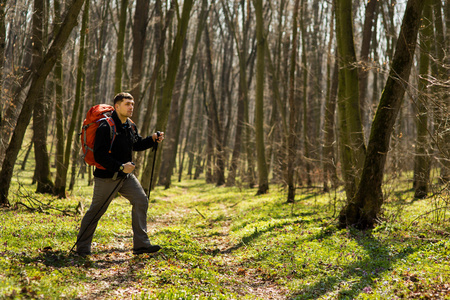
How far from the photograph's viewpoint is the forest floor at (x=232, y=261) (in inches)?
188

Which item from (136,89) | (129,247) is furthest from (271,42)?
(129,247)

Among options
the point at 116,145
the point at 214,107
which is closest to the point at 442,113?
the point at 116,145

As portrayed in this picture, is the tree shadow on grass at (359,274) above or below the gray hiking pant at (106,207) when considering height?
below

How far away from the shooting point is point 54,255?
18.3 feet

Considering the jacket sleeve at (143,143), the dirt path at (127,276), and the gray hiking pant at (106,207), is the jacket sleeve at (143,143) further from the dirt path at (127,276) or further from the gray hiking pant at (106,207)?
the dirt path at (127,276)

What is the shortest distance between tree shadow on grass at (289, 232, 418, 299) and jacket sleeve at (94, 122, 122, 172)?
129 inches

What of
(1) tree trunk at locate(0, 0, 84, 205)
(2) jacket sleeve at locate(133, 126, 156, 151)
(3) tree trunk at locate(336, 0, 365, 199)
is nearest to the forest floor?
(1) tree trunk at locate(0, 0, 84, 205)

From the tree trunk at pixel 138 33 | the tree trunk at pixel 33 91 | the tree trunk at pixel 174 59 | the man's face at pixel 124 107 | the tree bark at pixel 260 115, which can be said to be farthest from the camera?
the tree bark at pixel 260 115

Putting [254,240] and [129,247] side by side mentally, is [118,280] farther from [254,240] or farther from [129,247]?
[254,240]

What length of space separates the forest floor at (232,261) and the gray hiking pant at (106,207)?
0.95 ft

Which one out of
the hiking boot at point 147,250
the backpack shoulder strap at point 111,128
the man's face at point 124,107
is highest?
the man's face at point 124,107

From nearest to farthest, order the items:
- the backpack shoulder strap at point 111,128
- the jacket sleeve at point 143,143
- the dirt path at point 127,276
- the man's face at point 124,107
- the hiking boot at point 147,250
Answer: the dirt path at point 127,276 → the backpack shoulder strap at point 111,128 → the man's face at point 124,107 → the hiking boot at point 147,250 → the jacket sleeve at point 143,143

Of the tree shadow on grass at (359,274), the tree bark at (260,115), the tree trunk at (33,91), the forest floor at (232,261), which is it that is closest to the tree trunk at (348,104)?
the forest floor at (232,261)

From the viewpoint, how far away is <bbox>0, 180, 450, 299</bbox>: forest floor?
15.7 ft
